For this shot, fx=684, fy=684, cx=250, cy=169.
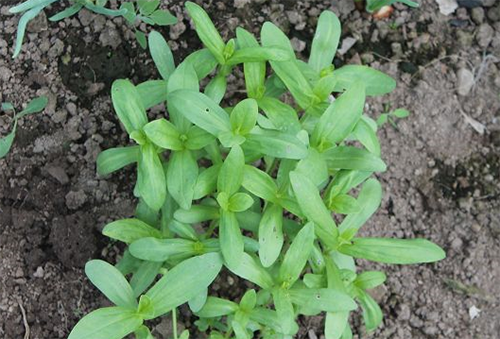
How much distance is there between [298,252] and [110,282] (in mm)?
486

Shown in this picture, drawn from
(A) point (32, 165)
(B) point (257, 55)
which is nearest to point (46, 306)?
(A) point (32, 165)

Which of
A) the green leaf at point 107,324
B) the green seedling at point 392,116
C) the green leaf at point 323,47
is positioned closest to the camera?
the green leaf at point 107,324

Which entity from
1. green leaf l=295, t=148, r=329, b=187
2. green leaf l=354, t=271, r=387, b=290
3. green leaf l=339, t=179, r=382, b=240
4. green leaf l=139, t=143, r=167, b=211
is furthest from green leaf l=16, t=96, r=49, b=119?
green leaf l=354, t=271, r=387, b=290

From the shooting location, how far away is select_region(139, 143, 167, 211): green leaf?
5.90 feet

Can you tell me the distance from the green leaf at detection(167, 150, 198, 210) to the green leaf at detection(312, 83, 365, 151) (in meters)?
0.35

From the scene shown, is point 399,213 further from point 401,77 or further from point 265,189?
point 265,189

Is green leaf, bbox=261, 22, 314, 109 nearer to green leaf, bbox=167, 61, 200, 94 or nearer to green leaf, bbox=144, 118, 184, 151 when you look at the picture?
green leaf, bbox=167, 61, 200, 94

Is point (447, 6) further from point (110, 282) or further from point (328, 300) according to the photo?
point (110, 282)

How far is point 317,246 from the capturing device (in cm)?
196

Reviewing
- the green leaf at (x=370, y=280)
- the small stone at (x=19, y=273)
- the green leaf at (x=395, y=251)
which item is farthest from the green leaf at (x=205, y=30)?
the small stone at (x=19, y=273)

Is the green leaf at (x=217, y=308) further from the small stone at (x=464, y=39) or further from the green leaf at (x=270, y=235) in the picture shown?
the small stone at (x=464, y=39)

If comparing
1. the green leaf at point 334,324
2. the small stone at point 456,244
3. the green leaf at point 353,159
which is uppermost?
the green leaf at point 353,159

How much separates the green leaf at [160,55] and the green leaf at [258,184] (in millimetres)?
412

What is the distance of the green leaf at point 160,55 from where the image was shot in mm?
2016
